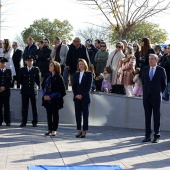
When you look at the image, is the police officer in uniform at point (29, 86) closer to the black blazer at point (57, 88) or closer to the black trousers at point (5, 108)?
the black trousers at point (5, 108)

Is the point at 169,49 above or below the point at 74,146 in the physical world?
above

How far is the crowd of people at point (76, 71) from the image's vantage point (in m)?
13.1

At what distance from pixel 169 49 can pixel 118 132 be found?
2.96m

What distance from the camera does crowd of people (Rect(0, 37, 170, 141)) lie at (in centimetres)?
1308

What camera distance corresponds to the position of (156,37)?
2554 inches

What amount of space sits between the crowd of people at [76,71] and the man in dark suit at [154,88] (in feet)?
4.72

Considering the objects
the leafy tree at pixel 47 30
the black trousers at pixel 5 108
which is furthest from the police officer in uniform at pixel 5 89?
the leafy tree at pixel 47 30

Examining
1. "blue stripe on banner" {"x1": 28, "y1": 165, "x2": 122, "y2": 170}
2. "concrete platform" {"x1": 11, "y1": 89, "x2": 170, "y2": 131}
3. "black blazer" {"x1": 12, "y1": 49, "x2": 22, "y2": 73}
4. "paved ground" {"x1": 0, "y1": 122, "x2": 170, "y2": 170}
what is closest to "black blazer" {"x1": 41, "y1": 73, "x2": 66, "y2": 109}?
"paved ground" {"x1": 0, "y1": 122, "x2": 170, "y2": 170}

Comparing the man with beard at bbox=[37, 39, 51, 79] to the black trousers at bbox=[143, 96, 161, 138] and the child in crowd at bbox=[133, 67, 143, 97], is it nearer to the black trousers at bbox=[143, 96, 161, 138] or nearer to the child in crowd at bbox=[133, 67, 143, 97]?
the child in crowd at bbox=[133, 67, 143, 97]

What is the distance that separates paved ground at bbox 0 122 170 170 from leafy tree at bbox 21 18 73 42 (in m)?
55.9

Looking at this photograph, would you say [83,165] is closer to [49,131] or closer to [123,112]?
[49,131]

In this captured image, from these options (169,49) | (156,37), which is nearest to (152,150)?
(169,49)

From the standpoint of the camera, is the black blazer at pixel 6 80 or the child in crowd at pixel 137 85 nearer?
the black blazer at pixel 6 80

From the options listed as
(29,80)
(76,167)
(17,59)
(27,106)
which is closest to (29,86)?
(29,80)
